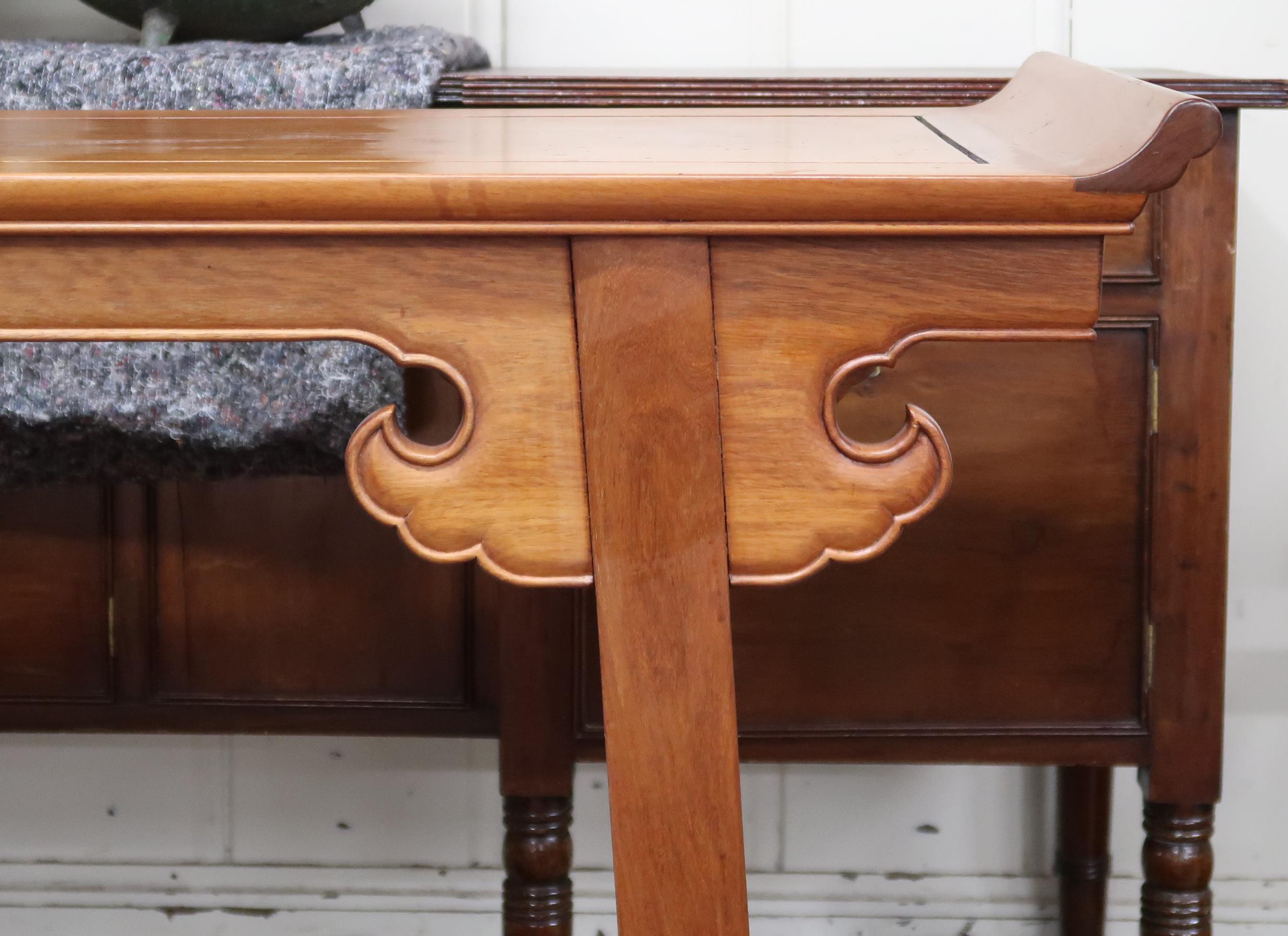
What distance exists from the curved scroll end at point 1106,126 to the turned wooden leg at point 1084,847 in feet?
2.39

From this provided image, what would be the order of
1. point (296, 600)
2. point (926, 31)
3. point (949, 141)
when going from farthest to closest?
point (926, 31)
point (296, 600)
point (949, 141)

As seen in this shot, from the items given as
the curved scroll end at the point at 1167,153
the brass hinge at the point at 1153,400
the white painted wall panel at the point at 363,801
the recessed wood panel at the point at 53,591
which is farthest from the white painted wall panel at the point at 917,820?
the curved scroll end at the point at 1167,153

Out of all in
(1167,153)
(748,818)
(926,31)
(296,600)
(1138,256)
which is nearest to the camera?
(1167,153)

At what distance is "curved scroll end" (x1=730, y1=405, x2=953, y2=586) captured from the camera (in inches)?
17.5

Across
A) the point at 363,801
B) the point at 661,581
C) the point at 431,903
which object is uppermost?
the point at 661,581

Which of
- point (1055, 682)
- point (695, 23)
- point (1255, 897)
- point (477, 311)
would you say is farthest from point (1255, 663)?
point (477, 311)

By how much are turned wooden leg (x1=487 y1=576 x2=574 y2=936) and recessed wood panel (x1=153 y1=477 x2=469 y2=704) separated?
0.05 m

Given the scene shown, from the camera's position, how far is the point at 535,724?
852 millimetres

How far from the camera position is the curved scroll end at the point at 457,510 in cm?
44

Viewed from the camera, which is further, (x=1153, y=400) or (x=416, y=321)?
(x=1153, y=400)

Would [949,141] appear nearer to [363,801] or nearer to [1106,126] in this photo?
[1106,126]

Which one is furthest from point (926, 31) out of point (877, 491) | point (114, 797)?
point (114, 797)

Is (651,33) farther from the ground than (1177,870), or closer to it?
farther from the ground

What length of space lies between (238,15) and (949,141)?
0.60m
